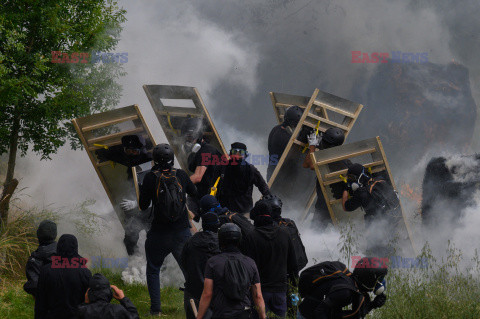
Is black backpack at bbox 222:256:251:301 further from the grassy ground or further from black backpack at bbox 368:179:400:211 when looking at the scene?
black backpack at bbox 368:179:400:211

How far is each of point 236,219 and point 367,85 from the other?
12.5 metres

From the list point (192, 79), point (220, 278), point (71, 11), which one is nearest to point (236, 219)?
point (220, 278)

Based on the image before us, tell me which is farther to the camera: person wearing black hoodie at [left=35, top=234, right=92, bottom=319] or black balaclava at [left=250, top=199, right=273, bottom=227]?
black balaclava at [left=250, top=199, right=273, bottom=227]

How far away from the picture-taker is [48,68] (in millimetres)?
9562

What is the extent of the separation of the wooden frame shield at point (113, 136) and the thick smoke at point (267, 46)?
554 cm

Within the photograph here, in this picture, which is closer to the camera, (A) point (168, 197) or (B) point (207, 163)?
(A) point (168, 197)

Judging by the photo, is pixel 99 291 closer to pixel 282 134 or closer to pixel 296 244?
pixel 296 244

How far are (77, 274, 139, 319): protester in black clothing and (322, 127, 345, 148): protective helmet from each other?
527cm

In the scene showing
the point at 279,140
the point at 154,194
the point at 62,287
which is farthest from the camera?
the point at 279,140

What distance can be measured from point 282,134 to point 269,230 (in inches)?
167

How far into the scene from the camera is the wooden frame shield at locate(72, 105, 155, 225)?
962cm

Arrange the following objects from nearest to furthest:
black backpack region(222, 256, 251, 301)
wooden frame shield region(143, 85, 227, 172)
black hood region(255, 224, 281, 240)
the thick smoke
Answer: black backpack region(222, 256, 251, 301)
black hood region(255, 224, 281, 240)
wooden frame shield region(143, 85, 227, 172)
the thick smoke

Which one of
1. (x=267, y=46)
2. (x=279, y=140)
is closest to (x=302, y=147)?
(x=279, y=140)

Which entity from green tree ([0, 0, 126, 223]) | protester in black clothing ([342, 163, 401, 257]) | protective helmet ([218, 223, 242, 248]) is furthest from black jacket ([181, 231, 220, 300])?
green tree ([0, 0, 126, 223])
